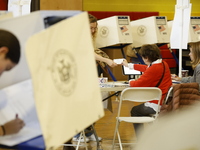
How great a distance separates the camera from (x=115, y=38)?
20.0 ft

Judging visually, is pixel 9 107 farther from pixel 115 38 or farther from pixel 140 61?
pixel 140 61

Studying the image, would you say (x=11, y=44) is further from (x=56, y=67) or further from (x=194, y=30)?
(x=194, y=30)

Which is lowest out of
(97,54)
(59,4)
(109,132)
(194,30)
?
(109,132)

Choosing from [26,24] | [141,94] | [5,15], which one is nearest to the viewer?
[26,24]

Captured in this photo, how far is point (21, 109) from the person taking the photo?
126 centimetres

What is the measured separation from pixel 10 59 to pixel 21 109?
0.17 m

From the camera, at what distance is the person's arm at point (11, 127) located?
1260 mm

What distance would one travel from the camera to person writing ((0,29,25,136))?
124 cm

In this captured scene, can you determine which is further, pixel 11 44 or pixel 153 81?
pixel 153 81

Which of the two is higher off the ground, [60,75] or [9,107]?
[60,75]

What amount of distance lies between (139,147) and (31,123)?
81cm

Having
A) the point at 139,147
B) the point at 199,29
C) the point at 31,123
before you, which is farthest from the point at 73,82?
the point at 199,29

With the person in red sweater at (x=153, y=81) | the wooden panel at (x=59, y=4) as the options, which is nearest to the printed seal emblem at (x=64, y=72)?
the person in red sweater at (x=153, y=81)

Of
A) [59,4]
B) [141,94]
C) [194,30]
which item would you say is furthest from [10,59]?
[194,30]
